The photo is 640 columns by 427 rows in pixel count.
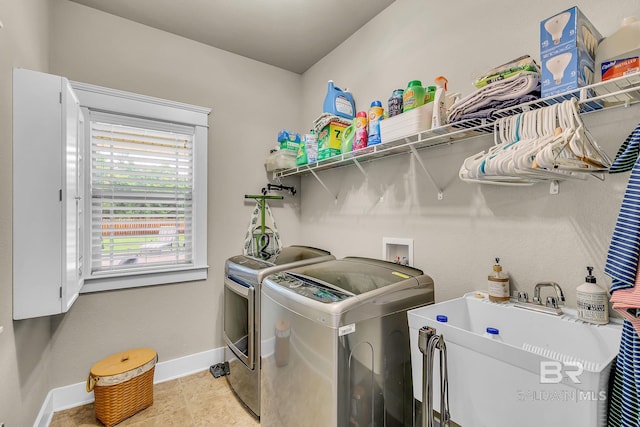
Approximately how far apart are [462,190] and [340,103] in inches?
47.3

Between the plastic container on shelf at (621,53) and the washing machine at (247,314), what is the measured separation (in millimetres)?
1775

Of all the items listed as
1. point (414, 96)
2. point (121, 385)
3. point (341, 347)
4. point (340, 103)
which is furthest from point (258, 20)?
point (121, 385)

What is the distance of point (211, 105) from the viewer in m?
2.62

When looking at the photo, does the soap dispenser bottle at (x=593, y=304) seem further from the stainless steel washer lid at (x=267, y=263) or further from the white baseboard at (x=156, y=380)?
the white baseboard at (x=156, y=380)

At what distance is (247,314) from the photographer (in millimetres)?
2020

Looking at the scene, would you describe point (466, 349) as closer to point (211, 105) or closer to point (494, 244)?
point (494, 244)

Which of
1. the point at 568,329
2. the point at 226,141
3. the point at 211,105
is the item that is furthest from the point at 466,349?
the point at 211,105

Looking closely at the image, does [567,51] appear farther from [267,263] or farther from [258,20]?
[258,20]

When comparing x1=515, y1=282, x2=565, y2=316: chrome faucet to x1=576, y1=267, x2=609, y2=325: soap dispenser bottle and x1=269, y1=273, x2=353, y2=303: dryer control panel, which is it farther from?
x1=269, y1=273, x2=353, y2=303: dryer control panel

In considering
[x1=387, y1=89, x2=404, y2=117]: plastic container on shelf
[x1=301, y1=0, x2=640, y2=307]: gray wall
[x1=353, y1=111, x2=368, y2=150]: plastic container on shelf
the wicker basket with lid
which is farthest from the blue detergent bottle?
the wicker basket with lid

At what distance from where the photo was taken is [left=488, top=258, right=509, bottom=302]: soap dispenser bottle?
129cm

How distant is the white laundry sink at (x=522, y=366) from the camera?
74 centimetres

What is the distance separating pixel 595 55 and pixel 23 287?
2.64 metres

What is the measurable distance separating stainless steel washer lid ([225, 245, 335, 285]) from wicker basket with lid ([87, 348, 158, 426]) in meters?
0.83
